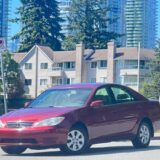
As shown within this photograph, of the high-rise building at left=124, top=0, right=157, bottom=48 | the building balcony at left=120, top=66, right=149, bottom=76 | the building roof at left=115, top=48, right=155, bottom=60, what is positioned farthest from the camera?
the high-rise building at left=124, top=0, right=157, bottom=48

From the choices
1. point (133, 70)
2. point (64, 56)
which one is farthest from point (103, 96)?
point (64, 56)

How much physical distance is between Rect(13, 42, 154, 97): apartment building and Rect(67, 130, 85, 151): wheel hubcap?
272 ft

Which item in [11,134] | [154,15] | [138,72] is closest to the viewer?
[11,134]

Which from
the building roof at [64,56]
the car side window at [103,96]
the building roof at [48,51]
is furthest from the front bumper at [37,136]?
the building roof at [64,56]

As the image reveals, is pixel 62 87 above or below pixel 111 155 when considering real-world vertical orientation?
above

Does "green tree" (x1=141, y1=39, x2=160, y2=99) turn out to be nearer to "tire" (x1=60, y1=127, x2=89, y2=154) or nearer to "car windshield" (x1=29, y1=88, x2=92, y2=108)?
"car windshield" (x1=29, y1=88, x2=92, y2=108)

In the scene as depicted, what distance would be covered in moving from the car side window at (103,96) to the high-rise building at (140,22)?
146691 millimetres

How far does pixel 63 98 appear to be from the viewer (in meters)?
13.2

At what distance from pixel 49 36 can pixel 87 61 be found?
26.6ft

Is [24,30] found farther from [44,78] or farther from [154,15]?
[154,15]

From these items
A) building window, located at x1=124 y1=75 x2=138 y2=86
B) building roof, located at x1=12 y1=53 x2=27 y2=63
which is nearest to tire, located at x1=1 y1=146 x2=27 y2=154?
building window, located at x1=124 y1=75 x2=138 y2=86

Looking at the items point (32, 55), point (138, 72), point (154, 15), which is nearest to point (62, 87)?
point (138, 72)

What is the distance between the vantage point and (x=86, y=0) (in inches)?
4158

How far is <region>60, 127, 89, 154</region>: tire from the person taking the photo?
40.4 ft
